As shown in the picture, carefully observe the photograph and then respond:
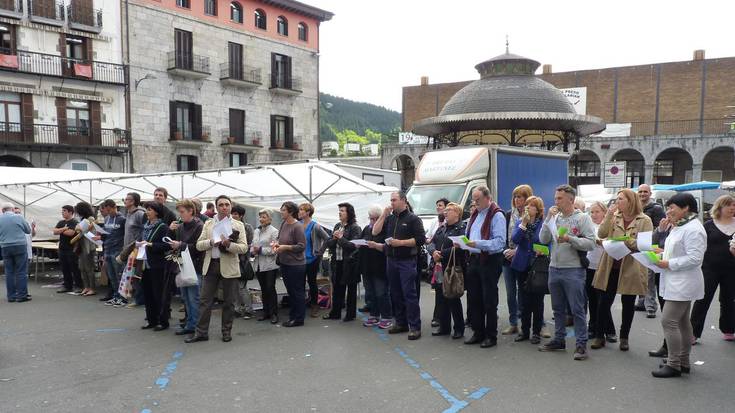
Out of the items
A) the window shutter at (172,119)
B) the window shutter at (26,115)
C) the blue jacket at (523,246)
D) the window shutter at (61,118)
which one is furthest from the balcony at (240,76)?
the blue jacket at (523,246)

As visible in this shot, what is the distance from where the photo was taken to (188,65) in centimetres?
Answer: 2781

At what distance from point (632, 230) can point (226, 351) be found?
16.2 ft

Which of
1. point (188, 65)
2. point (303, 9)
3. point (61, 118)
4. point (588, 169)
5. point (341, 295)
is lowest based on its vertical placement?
point (341, 295)

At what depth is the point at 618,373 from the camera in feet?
16.8

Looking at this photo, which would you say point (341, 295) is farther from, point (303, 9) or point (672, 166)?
point (672, 166)

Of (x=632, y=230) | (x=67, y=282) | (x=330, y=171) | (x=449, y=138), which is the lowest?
(x=67, y=282)

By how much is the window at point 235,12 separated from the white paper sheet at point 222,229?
26.9 metres

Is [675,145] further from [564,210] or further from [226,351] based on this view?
[226,351]

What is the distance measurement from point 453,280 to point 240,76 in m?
27.0

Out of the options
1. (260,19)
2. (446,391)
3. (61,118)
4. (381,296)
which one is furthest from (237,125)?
(446,391)

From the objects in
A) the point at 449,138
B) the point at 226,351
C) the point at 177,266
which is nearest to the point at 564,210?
the point at 226,351

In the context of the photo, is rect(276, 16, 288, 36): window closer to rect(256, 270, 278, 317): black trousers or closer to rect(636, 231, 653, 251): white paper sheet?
rect(256, 270, 278, 317): black trousers

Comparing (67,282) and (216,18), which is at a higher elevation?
(216,18)

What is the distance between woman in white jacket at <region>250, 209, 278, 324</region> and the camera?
7484 mm
